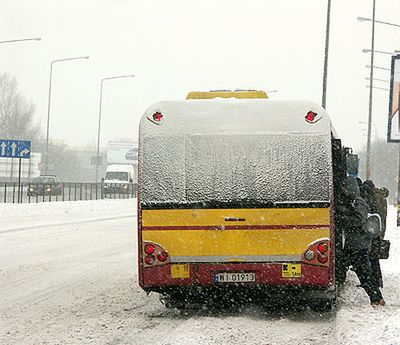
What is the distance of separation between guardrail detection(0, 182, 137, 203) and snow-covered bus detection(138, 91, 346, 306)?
35.2m

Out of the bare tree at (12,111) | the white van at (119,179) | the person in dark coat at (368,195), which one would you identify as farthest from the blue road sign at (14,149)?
the bare tree at (12,111)

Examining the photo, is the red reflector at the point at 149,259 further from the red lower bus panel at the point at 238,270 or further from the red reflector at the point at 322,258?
the red reflector at the point at 322,258

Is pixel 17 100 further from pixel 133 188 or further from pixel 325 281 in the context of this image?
pixel 325 281

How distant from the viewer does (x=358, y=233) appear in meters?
9.77

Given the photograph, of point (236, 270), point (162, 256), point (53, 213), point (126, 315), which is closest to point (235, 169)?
point (236, 270)

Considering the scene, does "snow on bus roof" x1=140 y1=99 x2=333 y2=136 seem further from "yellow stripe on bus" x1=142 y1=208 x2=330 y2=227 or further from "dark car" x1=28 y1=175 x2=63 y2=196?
"dark car" x1=28 y1=175 x2=63 y2=196

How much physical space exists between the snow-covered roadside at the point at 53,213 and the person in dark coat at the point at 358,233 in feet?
55.7

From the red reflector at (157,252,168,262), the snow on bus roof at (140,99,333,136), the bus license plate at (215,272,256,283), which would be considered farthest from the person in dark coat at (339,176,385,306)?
the red reflector at (157,252,168,262)

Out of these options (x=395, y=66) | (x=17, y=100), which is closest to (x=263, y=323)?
(x=395, y=66)

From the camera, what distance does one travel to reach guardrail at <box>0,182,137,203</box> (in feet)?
158

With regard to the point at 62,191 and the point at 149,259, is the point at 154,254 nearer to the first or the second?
the point at 149,259

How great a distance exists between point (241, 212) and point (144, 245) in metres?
1.13

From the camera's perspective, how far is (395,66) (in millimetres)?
25828

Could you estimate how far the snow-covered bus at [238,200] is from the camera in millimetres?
9156
